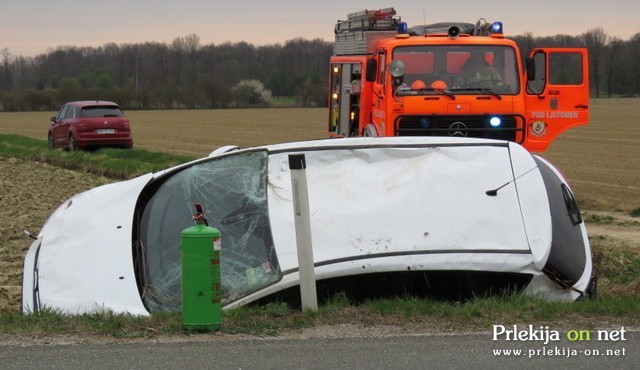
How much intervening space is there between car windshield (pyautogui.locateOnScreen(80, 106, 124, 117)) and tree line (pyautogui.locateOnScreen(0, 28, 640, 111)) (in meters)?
48.0

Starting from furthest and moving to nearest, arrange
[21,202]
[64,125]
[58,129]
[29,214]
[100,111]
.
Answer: [58,129] < [64,125] < [100,111] < [21,202] < [29,214]

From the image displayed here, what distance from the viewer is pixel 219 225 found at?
696 centimetres

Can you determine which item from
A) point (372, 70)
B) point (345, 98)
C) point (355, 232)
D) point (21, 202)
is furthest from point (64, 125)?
point (355, 232)

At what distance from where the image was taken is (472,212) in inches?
259

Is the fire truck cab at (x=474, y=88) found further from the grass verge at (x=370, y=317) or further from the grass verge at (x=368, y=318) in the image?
the grass verge at (x=368, y=318)

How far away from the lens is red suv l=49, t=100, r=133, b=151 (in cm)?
3209

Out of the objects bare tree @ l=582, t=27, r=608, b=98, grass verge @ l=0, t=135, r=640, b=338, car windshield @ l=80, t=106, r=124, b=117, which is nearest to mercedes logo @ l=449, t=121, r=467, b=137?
grass verge @ l=0, t=135, r=640, b=338

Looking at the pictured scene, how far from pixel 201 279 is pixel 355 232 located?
1018mm

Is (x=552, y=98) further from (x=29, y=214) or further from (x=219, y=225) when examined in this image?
(x=219, y=225)

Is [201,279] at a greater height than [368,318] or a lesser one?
greater

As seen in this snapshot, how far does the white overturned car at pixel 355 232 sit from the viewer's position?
6.39m

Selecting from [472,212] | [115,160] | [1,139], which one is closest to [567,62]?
[472,212]

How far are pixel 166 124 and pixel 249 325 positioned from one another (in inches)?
2360

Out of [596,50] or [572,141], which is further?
[596,50]
